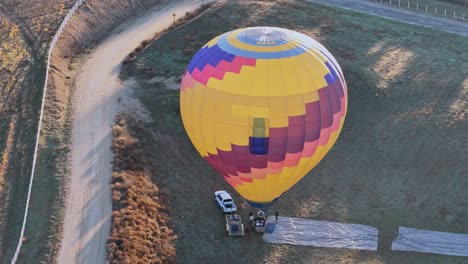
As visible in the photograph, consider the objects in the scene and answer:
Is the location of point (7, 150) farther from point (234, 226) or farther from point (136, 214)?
point (234, 226)

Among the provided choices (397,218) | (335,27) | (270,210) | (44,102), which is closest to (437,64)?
(335,27)

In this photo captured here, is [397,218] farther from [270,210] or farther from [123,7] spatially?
[123,7]

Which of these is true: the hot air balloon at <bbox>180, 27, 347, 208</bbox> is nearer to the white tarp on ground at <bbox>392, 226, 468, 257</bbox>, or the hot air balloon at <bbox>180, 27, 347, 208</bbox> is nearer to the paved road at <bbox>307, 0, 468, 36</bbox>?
the white tarp on ground at <bbox>392, 226, 468, 257</bbox>

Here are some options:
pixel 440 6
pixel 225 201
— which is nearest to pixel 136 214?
pixel 225 201

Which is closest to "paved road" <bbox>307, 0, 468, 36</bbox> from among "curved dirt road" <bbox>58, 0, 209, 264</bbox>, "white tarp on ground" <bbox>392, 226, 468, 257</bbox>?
"curved dirt road" <bbox>58, 0, 209, 264</bbox>

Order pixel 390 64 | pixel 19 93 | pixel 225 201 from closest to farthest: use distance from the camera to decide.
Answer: pixel 225 201, pixel 19 93, pixel 390 64
